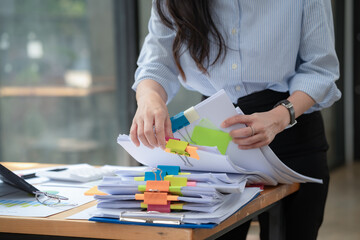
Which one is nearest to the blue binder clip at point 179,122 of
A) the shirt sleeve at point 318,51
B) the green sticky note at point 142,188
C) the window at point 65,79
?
the green sticky note at point 142,188

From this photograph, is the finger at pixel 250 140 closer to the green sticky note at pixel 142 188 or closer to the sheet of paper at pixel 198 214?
the sheet of paper at pixel 198 214

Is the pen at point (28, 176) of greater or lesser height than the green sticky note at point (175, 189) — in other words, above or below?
below

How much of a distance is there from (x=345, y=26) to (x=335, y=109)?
1100mm

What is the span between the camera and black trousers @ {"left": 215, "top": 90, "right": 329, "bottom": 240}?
4.93 feet

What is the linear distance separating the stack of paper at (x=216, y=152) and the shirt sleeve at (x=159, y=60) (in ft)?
0.93

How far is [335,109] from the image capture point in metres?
6.79

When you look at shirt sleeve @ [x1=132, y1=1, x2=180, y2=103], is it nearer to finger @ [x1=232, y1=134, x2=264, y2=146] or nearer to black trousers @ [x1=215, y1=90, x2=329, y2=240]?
black trousers @ [x1=215, y1=90, x2=329, y2=240]

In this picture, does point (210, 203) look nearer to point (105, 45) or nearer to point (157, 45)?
point (157, 45)

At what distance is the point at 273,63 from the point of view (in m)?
1.49

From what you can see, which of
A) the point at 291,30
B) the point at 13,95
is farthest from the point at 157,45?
the point at 13,95

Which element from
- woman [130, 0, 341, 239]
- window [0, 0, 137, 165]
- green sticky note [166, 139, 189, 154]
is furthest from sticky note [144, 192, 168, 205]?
window [0, 0, 137, 165]

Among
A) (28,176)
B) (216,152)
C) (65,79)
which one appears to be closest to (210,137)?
(216,152)

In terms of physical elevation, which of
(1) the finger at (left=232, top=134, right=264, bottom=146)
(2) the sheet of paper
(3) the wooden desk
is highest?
(1) the finger at (left=232, top=134, right=264, bottom=146)

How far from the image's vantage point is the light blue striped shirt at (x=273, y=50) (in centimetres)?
147
